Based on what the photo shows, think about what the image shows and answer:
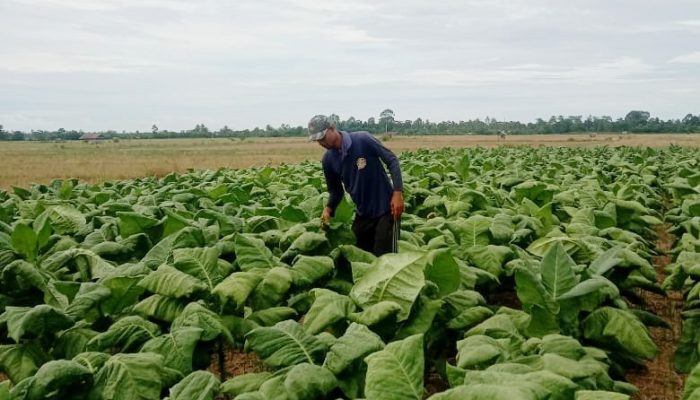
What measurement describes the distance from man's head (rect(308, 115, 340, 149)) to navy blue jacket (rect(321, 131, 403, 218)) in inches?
6.8

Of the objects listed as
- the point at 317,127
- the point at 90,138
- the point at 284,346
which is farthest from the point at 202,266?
the point at 90,138

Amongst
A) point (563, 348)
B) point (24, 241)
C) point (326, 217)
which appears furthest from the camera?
point (326, 217)

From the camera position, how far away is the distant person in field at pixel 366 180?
5.43 m

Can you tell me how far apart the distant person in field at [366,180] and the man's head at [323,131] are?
0.5 inches

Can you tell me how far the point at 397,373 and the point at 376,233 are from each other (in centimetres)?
355

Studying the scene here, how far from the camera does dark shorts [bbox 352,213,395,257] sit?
543cm

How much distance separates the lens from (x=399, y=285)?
288 cm

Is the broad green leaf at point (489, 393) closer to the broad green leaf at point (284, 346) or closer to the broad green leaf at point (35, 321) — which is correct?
the broad green leaf at point (284, 346)

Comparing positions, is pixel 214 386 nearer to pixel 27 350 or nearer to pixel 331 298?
pixel 331 298

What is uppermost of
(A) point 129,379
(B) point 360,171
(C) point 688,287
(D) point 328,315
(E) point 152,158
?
(B) point 360,171

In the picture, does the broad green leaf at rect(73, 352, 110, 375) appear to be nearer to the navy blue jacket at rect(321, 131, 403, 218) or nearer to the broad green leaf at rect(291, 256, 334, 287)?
the broad green leaf at rect(291, 256, 334, 287)

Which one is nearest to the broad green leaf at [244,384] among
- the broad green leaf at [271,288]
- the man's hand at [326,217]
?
the broad green leaf at [271,288]

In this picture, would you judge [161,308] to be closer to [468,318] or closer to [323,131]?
[468,318]

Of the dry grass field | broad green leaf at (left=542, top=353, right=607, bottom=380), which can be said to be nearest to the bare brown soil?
broad green leaf at (left=542, top=353, right=607, bottom=380)
